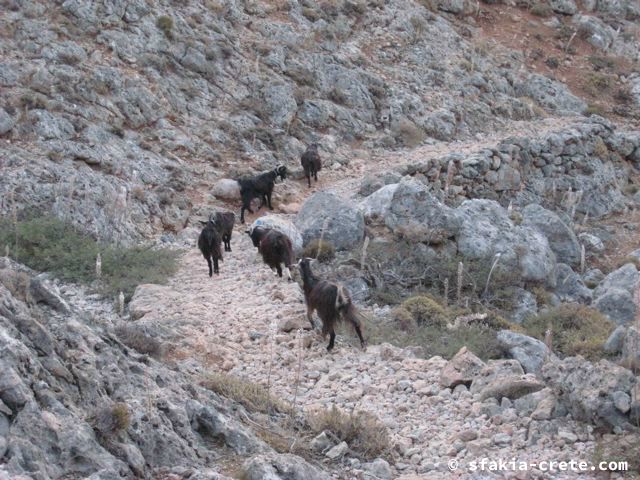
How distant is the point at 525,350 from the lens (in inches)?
418

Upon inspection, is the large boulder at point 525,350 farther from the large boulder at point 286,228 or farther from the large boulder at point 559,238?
the large boulder at point 559,238

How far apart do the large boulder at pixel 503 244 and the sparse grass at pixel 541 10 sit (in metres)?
23.8

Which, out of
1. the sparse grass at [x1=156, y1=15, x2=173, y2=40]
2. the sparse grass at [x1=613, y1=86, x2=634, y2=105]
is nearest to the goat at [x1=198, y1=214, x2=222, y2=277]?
the sparse grass at [x1=156, y1=15, x2=173, y2=40]

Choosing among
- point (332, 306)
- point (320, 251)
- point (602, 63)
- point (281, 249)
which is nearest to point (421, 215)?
point (320, 251)

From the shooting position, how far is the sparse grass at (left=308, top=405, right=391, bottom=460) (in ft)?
25.0

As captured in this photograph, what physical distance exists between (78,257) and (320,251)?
454cm

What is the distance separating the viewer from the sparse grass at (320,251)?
1564 cm

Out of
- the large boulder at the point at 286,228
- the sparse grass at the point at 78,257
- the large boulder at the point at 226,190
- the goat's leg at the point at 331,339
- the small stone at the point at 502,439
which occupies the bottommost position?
the large boulder at the point at 226,190

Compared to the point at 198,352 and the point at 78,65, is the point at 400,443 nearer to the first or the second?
the point at 198,352

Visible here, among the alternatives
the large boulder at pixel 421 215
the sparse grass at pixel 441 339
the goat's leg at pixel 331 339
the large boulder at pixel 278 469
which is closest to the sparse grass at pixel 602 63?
the large boulder at pixel 421 215

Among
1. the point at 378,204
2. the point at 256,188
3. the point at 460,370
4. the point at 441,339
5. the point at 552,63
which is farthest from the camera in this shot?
the point at 552,63

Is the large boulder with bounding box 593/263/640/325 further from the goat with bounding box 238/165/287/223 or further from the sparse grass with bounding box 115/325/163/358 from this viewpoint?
the sparse grass with bounding box 115/325/163/358

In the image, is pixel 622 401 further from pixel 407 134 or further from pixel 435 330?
pixel 407 134

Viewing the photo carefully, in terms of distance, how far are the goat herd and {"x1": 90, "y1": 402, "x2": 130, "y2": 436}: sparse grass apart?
5054 millimetres
